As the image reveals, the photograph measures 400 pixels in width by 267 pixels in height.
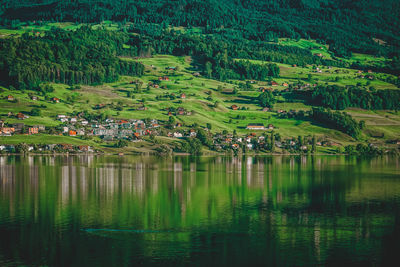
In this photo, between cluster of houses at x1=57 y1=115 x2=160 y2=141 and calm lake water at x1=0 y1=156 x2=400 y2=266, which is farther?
cluster of houses at x1=57 y1=115 x2=160 y2=141

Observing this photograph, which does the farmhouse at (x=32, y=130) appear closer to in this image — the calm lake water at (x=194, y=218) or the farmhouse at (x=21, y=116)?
the farmhouse at (x=21, y=116)

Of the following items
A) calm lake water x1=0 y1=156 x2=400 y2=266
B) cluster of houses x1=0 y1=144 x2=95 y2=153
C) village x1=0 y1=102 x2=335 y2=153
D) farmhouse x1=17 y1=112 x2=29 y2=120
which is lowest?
calm lake water x1=0 y1=156 x2=400 y2=266

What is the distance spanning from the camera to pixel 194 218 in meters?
57.7

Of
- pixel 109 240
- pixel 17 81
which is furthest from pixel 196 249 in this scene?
pixel 17 81

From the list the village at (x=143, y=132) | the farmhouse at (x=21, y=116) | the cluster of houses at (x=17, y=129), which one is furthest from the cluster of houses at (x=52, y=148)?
the farmhouse at (x=21, y=116)

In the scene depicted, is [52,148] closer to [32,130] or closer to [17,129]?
[32,130]

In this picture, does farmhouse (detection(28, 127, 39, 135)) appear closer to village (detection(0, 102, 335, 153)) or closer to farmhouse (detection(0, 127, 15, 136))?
village (detection(0, 102, 335, 153))

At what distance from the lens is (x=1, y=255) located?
41.7 m

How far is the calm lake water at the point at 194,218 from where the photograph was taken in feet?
139

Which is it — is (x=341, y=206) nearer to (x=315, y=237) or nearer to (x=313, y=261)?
(x=315, y=237)

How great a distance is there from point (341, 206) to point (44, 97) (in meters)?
140

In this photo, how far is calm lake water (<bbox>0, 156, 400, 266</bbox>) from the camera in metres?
42.5

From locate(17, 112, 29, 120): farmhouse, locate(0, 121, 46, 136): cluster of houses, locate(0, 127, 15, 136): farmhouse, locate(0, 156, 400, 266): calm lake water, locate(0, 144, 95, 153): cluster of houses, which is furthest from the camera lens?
locate(17, 112, 29, 120): farmhouse

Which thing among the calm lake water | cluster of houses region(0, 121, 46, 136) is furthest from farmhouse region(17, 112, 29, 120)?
the calm lake water
